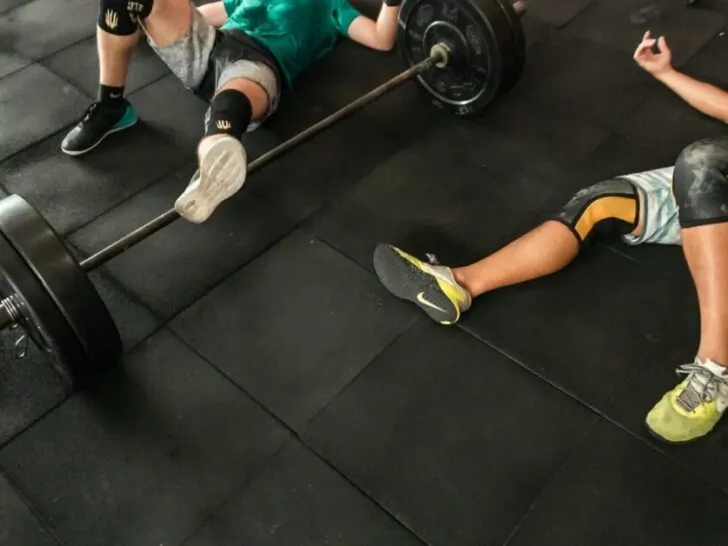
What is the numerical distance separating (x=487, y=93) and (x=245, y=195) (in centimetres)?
58

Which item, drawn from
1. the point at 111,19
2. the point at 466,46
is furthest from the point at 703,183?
the point at 111,19

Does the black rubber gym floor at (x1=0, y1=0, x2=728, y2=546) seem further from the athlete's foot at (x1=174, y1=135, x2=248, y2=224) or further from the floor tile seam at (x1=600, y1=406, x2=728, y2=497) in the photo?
the athlete's foot at (x1=174, y1=135, x2=248, y2=224)

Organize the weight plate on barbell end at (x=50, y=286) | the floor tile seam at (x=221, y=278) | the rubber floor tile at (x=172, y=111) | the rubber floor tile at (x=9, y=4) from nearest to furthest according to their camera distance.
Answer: the weight plate on barbell end at (x=50, y=286) < the floor tile seam at (x=221, y=278) < the rubber floor tile at (x=172, y=111) < the rubber floor tile at (x=9, y=4)

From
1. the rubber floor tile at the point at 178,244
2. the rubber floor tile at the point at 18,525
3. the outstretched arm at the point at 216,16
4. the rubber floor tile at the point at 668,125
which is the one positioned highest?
the rubber floor tile at the point at 668,125

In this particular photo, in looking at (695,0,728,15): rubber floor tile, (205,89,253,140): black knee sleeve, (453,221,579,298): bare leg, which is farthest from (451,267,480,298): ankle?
(695,0,728,15): rubber floor tile

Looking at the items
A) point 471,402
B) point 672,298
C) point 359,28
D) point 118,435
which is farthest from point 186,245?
point 672,298

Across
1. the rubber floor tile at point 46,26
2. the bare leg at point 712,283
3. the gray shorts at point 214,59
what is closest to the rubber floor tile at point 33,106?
the rubber floor tile at point 46,26

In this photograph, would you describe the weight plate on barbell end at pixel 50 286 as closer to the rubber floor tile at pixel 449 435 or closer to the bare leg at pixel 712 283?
the rubber floor tile at pixel 449 435

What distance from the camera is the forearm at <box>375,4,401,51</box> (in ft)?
5.67

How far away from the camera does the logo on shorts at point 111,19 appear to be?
1.39 metres

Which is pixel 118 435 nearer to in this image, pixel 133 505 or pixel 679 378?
pixel 133 505

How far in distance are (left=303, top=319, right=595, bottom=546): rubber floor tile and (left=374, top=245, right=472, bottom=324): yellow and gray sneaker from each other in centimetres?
5

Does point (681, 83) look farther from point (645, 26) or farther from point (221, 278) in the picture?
point (221, 278)

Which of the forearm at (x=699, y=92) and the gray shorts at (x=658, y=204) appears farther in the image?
the forearm at (x=699, y=92)
